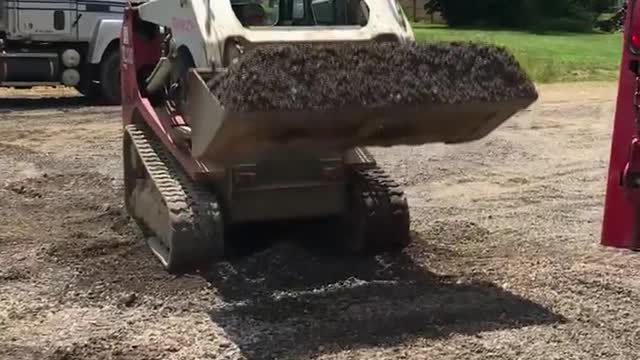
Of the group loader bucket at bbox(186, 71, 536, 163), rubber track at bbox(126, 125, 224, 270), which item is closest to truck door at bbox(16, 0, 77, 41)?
rubber track at bbox(126, 125, 224, 270)

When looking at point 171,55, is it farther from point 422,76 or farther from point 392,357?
point 392,357

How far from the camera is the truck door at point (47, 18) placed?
16219mm

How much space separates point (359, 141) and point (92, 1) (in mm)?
11222

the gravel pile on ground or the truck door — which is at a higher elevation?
the gravel pile on ground

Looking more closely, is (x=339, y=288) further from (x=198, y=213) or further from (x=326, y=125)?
(x=326, y=125)

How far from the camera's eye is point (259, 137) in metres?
5.82

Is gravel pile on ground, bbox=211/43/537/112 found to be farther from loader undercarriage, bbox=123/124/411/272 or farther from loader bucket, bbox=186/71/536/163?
loader undercarriage, bbox=123/124/411/272

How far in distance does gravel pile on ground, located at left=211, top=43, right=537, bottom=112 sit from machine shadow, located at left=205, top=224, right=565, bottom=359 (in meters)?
1.18

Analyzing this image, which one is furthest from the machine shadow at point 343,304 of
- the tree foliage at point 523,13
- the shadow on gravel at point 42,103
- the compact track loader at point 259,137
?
the tree foliage at point 523,13

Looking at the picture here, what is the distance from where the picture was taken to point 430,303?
6.13m

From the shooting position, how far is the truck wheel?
16969 mm

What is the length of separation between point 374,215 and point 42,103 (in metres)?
12.0

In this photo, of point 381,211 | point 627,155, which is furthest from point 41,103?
point 627,155

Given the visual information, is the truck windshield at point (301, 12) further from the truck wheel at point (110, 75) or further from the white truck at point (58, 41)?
the truck wheel at point (110, 75)
